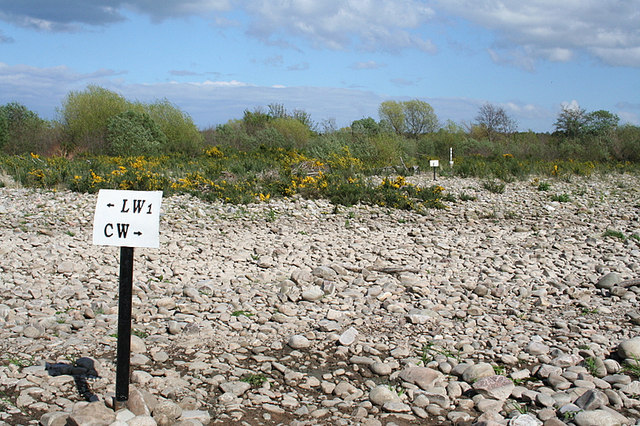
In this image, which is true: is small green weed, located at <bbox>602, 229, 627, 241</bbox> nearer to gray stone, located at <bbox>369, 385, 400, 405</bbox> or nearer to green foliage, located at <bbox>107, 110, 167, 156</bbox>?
gray stone, located at <bbox>369, 385, 400, 405</bbox>

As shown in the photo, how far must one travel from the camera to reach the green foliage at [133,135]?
2364 centimetres

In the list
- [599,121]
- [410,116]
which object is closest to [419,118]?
[410,116]

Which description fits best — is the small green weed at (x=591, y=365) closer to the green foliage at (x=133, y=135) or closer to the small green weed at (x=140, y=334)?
the small green weed at (x=140, y=334)

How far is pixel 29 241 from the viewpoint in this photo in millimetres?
8031

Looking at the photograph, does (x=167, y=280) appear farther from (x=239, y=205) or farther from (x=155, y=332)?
(x=239, y=205)

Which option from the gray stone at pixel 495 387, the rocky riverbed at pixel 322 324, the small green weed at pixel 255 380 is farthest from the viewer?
the small green weed at pixel 255 380

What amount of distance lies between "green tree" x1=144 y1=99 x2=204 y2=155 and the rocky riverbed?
54.3 feet

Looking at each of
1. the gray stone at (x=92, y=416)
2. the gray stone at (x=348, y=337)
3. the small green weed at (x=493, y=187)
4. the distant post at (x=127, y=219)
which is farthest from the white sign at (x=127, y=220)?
the small green weed at (x=493, y=187)

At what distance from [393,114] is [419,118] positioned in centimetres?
189

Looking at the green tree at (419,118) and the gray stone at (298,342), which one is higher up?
the green tree at (419,118)

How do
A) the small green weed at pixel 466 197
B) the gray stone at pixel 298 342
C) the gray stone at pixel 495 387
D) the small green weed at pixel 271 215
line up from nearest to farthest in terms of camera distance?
1. the gray stone at pixel 495 387
2. the gray stone at pixel 298 342
3. the small green weed at pixel 271 215
4. the small green weed at pixel 466 197

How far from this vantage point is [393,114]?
41562 millimetres

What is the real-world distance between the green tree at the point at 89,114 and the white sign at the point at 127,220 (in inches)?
929

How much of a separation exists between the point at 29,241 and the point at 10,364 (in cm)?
440
